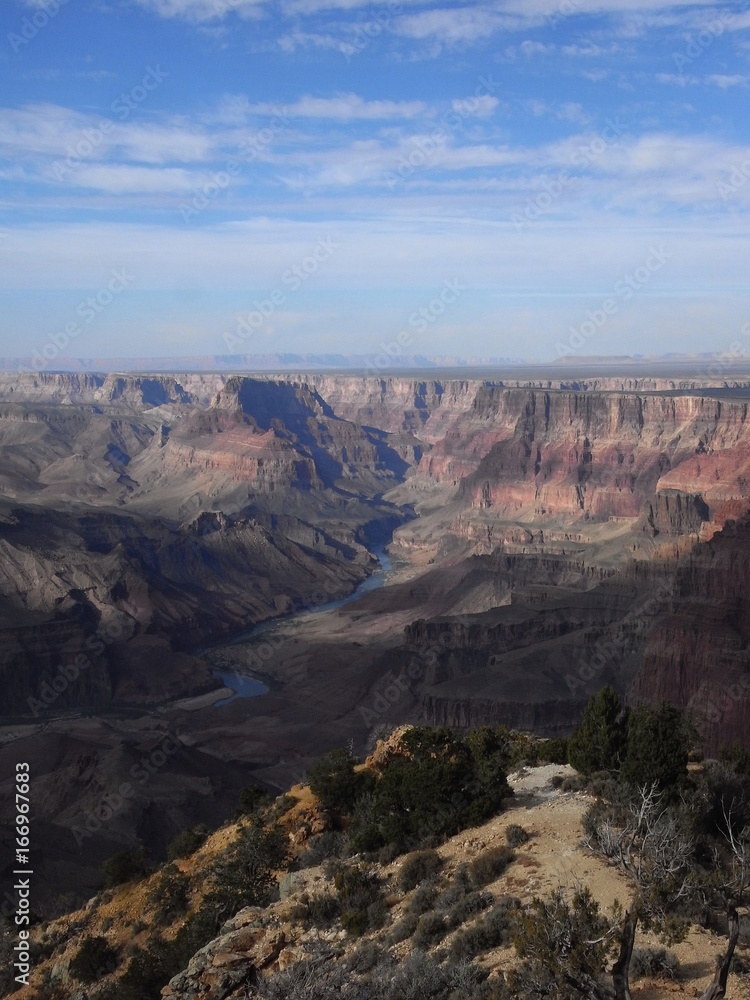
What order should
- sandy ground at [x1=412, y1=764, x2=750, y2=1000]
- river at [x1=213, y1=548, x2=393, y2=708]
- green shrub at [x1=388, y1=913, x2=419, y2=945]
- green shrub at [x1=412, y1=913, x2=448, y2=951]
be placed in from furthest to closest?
1. river at [x1=213, y1=548, x2=393, y2=708]
2. green shrub at [x1=388, y1=913, x2=419, y2=945]
3. green shrub at [x1=412, y1=913, x2=448, y2=951]
4. sandy ground at [x1=412, y1=764, x2=750, y2=1000]

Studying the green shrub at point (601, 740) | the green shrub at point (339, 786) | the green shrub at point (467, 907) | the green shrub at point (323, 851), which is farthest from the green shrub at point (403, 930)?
the green shrub at point (601, 740)

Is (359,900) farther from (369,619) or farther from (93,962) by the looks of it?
(369,619)

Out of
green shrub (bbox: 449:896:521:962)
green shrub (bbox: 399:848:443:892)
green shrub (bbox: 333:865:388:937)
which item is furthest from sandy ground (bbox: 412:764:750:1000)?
green shrub (bbox: 333:865:388:937)

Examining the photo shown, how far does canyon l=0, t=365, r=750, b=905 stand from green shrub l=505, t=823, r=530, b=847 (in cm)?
2573

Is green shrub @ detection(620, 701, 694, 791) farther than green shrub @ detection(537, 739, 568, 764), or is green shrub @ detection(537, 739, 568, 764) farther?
green shrub @ detection(537, 739, 568, 764)

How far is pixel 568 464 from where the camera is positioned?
171 m

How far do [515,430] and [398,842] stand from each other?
174 metres

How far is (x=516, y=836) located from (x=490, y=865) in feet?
5.65

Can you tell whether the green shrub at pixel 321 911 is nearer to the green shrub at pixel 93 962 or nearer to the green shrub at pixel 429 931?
the green shrub at pixel 429 931

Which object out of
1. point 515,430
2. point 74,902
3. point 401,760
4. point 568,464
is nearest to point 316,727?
point 74,902

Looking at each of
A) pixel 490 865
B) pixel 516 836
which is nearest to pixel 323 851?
pixel 516 836

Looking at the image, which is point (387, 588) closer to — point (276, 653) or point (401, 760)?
point (276, 653)

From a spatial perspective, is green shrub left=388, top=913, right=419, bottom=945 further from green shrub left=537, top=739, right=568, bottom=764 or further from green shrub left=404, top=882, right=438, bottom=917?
green shrub left=537, top=739, right=568, bottom=764

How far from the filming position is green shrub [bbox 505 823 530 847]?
2167cm
